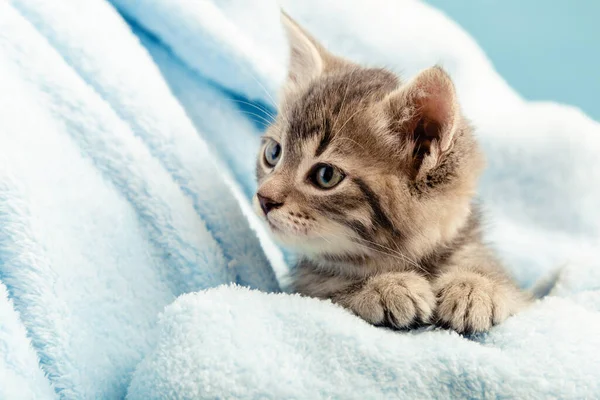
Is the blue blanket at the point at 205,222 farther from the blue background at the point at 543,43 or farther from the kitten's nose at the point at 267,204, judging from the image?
the blue background at the point at 543,43

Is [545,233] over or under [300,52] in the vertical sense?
under

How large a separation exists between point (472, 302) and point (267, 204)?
1.31 ft

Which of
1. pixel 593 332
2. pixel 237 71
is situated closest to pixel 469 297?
pixel 593 332

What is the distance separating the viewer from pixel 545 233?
176cm

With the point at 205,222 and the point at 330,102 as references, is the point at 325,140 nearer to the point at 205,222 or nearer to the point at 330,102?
the point at 330,102

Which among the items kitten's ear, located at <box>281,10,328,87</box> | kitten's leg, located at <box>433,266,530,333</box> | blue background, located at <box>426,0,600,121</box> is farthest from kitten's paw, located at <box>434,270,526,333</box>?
blue background, located at <box>426,0,600,121</box>

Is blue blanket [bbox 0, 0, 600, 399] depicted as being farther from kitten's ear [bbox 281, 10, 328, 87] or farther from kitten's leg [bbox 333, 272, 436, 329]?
kitten's ear [bbox 281, 10, 328, 87]

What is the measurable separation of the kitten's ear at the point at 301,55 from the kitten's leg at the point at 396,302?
0.57 metres

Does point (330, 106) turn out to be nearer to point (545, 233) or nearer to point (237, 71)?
point (237, 71)

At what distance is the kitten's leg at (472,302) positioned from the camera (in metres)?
0.85

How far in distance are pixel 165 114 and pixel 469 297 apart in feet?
2.58

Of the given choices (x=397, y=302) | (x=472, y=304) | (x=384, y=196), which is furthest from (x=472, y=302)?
(x=384, y=196)

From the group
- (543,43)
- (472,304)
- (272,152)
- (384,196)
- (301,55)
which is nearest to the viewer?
(472,304)

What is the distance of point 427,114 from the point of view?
3.22 ft
